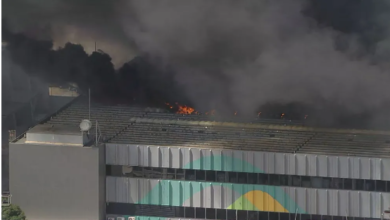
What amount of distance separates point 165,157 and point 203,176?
3.83 feet

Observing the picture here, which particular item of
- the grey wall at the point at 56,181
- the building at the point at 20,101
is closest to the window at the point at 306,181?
the grey wall at the point at 56,181

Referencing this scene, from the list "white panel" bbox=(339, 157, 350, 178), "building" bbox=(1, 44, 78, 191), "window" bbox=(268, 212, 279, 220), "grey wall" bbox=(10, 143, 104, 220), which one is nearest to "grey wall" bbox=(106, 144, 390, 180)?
"white panel" bbox=(339, 157, 350, 178)

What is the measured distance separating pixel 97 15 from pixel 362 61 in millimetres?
9441

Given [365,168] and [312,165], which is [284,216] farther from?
[365,168]

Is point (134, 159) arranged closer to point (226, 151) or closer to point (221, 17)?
point (226, 151)

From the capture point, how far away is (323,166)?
66.1ft

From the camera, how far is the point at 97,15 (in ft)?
90.5

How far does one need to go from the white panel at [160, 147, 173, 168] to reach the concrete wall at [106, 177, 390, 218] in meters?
0.47

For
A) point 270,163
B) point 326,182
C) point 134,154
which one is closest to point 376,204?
point 326,182

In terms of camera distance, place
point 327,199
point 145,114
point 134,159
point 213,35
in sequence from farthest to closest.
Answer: point 213,35, point 145,114, point 134,159, point 327,199

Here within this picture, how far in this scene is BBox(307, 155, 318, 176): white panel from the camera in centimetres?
2020

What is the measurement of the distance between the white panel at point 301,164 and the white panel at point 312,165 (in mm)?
105

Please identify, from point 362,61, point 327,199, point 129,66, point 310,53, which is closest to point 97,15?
point 129,66

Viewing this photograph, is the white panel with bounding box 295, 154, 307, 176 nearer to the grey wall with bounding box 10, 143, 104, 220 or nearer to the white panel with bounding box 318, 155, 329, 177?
the white panel with bounding box 318, 155, 329, 177
